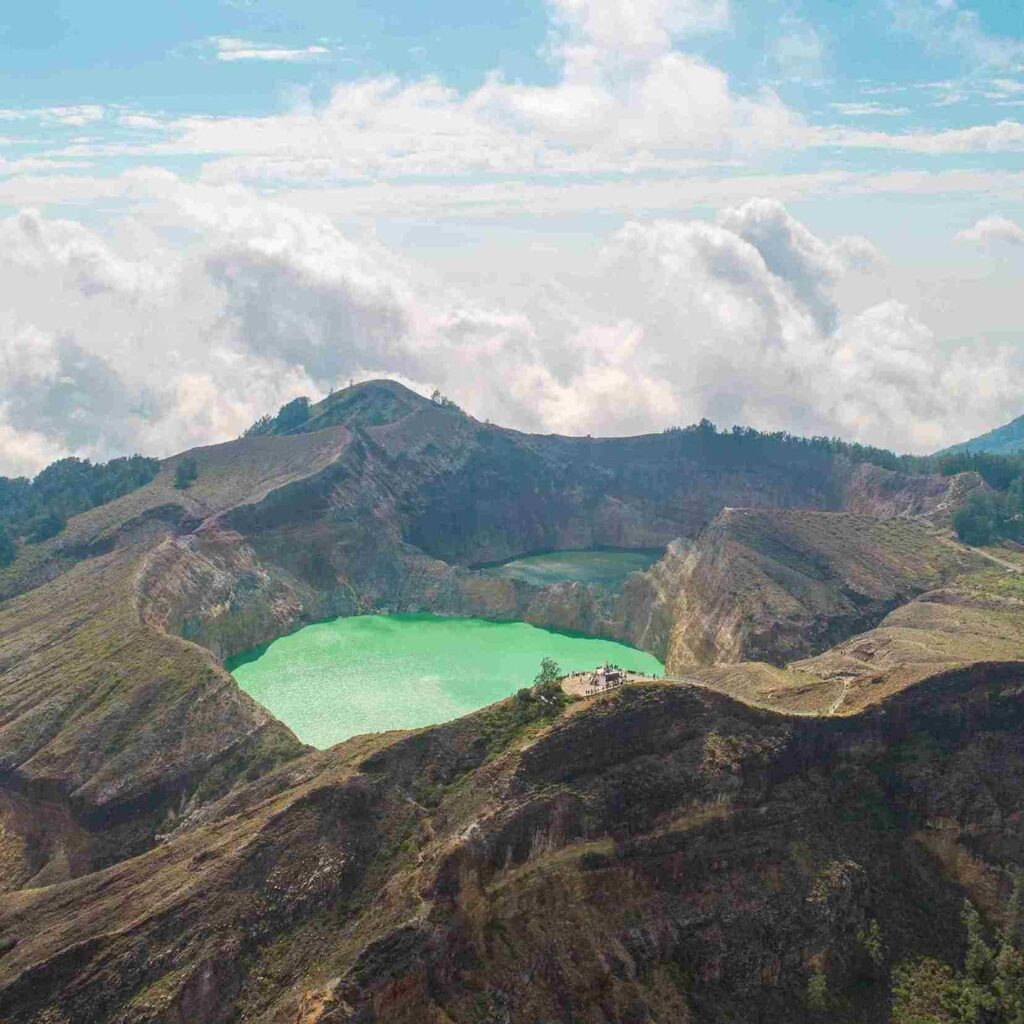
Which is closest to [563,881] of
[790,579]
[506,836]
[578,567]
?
[506,836]

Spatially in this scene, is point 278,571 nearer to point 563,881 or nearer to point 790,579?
point 790,579

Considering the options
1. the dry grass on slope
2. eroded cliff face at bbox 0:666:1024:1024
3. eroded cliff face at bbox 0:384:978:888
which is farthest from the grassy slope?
the dry grass on slope

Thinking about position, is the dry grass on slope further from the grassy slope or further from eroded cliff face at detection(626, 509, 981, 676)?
the grassy slope

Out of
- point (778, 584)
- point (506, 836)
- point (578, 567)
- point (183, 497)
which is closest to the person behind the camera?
point (506, 836)

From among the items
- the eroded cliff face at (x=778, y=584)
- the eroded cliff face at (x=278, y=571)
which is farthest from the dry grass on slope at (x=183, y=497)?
the eroded cliff face at (x=778, y=584)

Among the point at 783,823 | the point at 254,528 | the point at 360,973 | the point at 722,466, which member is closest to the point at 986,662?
the point at 783,823

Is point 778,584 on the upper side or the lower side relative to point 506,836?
lower
